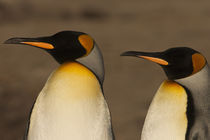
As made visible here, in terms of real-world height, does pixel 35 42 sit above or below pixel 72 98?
above

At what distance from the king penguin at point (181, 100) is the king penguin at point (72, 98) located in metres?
0.24

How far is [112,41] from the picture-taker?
447 inches

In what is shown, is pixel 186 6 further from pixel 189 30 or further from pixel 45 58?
pixel 45 58

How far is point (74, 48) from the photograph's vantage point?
2953mm

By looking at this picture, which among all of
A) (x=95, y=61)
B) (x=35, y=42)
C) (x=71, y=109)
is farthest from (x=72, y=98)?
(x=35, y=42)

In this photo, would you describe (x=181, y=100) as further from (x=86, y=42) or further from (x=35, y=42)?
(x=35, y=42)

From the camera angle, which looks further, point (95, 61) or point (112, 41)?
point (112, 41)

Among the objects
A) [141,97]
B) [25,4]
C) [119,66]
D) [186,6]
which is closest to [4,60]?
[119,66]

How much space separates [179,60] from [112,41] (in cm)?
843

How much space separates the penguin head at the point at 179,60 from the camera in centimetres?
291

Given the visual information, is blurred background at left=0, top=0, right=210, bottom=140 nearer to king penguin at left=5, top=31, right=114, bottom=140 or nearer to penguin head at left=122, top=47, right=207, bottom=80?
king penguin at left=5, top=31, right=114, bottom=140

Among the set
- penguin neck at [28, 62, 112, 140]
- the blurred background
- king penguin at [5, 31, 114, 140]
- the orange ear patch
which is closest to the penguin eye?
king penguin at [5, 31, 114, 140]

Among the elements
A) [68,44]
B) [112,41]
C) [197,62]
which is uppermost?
[68,44]

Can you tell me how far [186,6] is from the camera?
53.8ft
